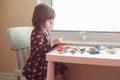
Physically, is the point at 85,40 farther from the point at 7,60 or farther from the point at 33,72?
the point at 7,60

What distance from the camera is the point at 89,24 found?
192cm

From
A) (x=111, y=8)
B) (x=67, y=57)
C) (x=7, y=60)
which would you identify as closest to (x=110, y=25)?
(x=111, y=8)

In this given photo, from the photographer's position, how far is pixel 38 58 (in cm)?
152

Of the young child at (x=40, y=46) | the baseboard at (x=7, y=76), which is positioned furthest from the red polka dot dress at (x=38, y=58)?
the baseboard at (x=7, y=76)

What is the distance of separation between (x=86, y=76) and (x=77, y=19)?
0.55m

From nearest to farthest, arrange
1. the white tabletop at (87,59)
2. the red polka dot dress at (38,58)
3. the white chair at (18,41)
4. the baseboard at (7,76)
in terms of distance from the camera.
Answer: the white tabletop at (87,59), the red polka dot dress at (38,58), the white chair at (18,41), the baseboard at (7,76)

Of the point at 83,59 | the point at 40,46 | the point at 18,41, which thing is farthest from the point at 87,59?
the point at 18,41

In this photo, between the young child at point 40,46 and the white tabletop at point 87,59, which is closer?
the white tabletop at point 87,59

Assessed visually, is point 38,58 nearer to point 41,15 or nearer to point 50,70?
point 50,70

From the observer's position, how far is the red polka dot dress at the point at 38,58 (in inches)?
58.8

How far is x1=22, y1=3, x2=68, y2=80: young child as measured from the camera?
4.91ft

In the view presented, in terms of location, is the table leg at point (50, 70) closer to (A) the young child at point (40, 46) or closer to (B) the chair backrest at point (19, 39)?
(A) the young child at point (40, 46)

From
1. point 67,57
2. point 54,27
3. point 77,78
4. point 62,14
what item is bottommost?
point 77,78

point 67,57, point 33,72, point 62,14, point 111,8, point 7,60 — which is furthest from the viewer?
point 7,60
